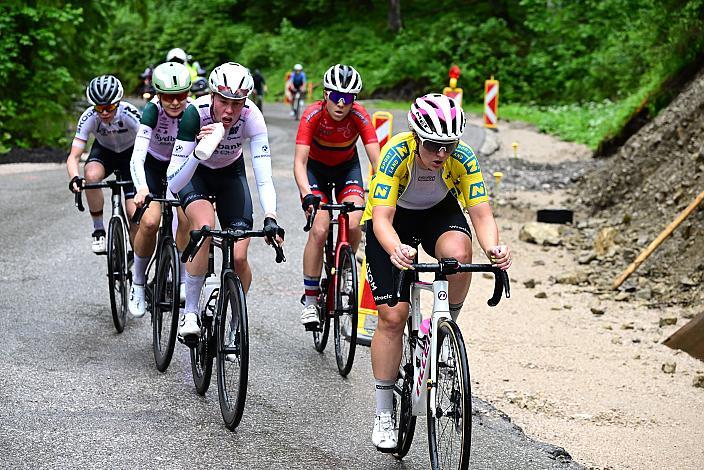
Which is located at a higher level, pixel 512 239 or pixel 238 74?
pixel 238 74

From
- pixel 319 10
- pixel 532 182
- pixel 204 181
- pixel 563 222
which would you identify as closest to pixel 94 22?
pixel 532 182

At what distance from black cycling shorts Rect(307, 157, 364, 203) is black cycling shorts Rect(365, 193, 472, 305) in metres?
2.27

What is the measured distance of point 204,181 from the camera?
23.4 feet

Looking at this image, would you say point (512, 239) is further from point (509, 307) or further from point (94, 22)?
point (94, 22)

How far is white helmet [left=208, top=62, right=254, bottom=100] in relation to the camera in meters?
6.53

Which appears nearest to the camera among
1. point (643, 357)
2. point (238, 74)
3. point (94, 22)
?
point (238, 74)

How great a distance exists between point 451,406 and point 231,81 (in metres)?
2.66

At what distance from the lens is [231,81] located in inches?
257

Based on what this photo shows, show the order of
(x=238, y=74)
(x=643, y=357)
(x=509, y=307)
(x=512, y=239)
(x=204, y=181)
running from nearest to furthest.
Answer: (x=238, y=74)
(x=204, y=181)
(x=643, y=357)
(x=509, y=307)
(x=512, y=239)

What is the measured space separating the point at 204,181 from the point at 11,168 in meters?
13.7

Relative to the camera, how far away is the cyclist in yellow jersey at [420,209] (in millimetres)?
5379

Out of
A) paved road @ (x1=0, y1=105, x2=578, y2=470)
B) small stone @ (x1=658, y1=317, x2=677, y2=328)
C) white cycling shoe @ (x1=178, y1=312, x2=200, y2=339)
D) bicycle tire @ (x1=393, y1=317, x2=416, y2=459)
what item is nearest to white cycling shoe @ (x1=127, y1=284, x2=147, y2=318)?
paved road @ (x1=0, y1=105, x2=578, y2=470)

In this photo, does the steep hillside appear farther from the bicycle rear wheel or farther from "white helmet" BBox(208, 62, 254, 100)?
the bicycle rear wheel

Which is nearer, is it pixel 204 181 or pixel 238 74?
pixel 238 74
